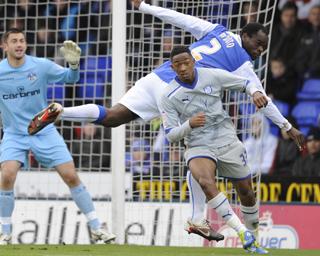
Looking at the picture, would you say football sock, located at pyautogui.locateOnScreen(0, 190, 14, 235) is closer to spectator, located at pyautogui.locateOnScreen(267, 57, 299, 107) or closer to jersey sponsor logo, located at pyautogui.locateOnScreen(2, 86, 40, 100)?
jersey sponsor logo, located at pyautogui.locateOnScreen(2, 86, 40, 100)

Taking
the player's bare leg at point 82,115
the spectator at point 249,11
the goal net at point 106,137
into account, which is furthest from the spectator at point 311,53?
the player's bare leg at point 82,115

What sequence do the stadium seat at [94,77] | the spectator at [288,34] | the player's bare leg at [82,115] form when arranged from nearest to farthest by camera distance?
the player's bare leg at [82,115] < the stadium seat at [94,77] < the spectator at [288,34]

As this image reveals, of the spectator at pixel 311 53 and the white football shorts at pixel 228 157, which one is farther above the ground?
the spectator at pixel 311 53

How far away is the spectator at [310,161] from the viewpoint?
15.6 metres

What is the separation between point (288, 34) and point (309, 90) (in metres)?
Answer: 0.94

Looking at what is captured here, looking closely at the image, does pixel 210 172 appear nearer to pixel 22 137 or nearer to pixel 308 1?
pixel 22 137

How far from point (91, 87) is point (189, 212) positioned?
2.71 metres

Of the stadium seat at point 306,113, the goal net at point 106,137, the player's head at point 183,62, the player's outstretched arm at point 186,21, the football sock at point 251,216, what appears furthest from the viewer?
the stadium seat at point 306,113

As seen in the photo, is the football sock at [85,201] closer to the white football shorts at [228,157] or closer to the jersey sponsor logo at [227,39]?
the white football shorts at [228,157]

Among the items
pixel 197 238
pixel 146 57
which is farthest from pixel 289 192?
pixel 146 57

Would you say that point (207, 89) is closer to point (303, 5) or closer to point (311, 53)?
point (311, 53)

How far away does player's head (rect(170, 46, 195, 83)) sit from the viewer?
10.1 meters

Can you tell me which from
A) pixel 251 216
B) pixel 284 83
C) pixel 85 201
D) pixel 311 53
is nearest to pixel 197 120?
pixel 251 216

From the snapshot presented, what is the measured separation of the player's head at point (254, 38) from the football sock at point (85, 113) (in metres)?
1.56
